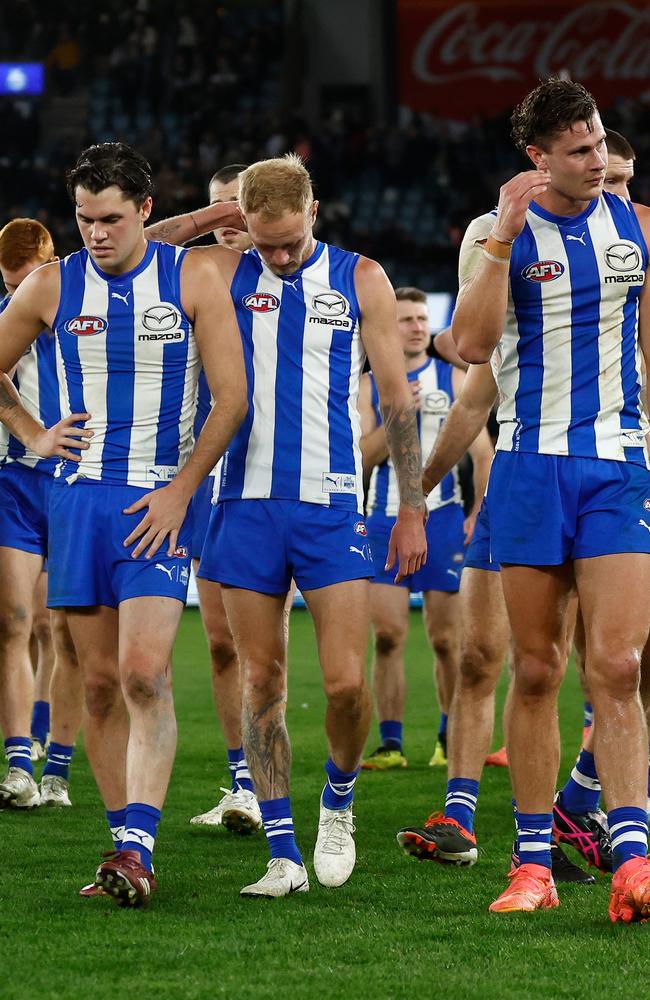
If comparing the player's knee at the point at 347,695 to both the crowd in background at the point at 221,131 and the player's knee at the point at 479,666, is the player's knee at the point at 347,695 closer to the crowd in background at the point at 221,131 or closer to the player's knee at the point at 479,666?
the player's knee at the point at 479,666

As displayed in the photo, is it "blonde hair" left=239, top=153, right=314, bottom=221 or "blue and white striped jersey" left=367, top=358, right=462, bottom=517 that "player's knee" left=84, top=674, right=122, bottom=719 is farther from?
"blue and white striped jersey" left=367, top=358, right=462, bottom=517

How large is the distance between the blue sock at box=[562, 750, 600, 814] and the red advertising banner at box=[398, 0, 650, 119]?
71.4 feet

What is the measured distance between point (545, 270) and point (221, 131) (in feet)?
69.3

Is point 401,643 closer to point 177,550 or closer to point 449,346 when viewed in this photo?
point 449,346

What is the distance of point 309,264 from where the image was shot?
4.67 m

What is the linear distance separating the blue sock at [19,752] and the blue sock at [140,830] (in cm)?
201

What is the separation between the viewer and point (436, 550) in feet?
26.1

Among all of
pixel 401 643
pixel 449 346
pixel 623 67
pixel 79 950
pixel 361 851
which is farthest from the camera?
pixel 623 67

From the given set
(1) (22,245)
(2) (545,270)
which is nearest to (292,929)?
(2) (545,270)

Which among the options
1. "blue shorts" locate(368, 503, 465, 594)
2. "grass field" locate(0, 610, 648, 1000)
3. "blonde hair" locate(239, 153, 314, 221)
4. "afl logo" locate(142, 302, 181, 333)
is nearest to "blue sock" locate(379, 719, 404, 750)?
"blue shorts" locate(368, 503, 465, 594)

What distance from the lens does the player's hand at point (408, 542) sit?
15.2 ft

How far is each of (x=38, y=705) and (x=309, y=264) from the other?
412 cm

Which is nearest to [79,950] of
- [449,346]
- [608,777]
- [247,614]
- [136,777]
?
[136,777]

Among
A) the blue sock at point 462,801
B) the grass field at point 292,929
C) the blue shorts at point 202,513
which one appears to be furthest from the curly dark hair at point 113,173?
the blue sock at point 462,801
